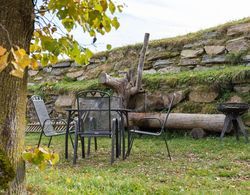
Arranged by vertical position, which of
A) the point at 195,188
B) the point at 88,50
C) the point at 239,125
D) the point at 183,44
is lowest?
the point at 195,188

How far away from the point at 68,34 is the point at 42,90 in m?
8.33

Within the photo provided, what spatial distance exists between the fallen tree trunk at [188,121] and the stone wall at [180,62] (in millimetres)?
473

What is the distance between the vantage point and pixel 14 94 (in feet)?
7.07

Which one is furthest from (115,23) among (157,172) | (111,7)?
(157,172)

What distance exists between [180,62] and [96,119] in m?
5.36

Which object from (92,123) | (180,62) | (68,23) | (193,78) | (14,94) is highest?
(180,62)

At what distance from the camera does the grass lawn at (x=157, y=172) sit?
3129mm

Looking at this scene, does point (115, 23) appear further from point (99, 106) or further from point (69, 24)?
point (99, 106)

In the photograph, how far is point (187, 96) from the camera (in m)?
8.05

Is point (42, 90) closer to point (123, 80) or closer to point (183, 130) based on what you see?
point (123, 80)

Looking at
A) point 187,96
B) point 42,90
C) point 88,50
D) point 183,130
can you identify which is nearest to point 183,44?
point 187,96

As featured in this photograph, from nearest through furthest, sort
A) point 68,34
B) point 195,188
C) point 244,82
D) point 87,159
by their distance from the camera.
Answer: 1. point 68,34
2. point 195,188
3. point 87,159
4. point 244,82

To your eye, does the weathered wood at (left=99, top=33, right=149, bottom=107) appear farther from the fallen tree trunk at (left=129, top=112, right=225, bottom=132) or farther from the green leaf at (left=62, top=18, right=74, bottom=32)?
the green leaf at (left=62, top=18, right=74, bottom=32)

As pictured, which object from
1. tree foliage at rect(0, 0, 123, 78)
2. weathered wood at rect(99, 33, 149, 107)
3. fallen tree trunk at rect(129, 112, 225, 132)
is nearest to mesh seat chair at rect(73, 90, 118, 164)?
tree foliage at rect(0, 0, 123, 78)
